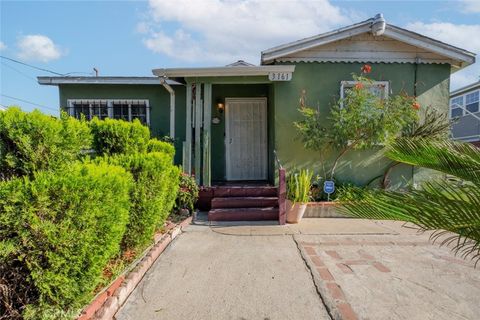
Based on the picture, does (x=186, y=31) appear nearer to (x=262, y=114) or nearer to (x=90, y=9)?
(x=90, y=9)

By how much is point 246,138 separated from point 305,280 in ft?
19.3

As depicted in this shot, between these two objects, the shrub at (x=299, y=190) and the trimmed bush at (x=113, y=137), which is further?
the shrub at (x=299, y=190)

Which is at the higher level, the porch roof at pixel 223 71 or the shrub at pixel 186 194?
the porch roof at pixel 223 71

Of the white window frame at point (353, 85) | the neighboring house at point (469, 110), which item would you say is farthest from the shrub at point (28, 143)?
the neighboring house at point (469, 110)

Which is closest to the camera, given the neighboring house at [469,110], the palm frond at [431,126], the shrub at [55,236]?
the shrub at [55,236]

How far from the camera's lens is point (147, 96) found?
940 cm

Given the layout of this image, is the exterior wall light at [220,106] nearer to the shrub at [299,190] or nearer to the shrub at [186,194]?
the shrub at [186,194]

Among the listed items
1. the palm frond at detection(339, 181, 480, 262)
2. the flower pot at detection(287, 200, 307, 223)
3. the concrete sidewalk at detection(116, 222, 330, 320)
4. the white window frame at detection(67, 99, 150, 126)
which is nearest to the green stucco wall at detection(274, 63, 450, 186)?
the flower pot at detection(287, 200, 307, 223)

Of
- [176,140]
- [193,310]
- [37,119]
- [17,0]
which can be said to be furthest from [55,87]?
[193,310]

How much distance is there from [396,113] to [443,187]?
5.57 meters

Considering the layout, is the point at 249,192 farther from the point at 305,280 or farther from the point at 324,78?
the point at 305,280

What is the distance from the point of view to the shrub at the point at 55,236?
7.55 ft

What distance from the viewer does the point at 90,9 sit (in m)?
8.10

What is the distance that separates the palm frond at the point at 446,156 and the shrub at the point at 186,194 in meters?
5.16
